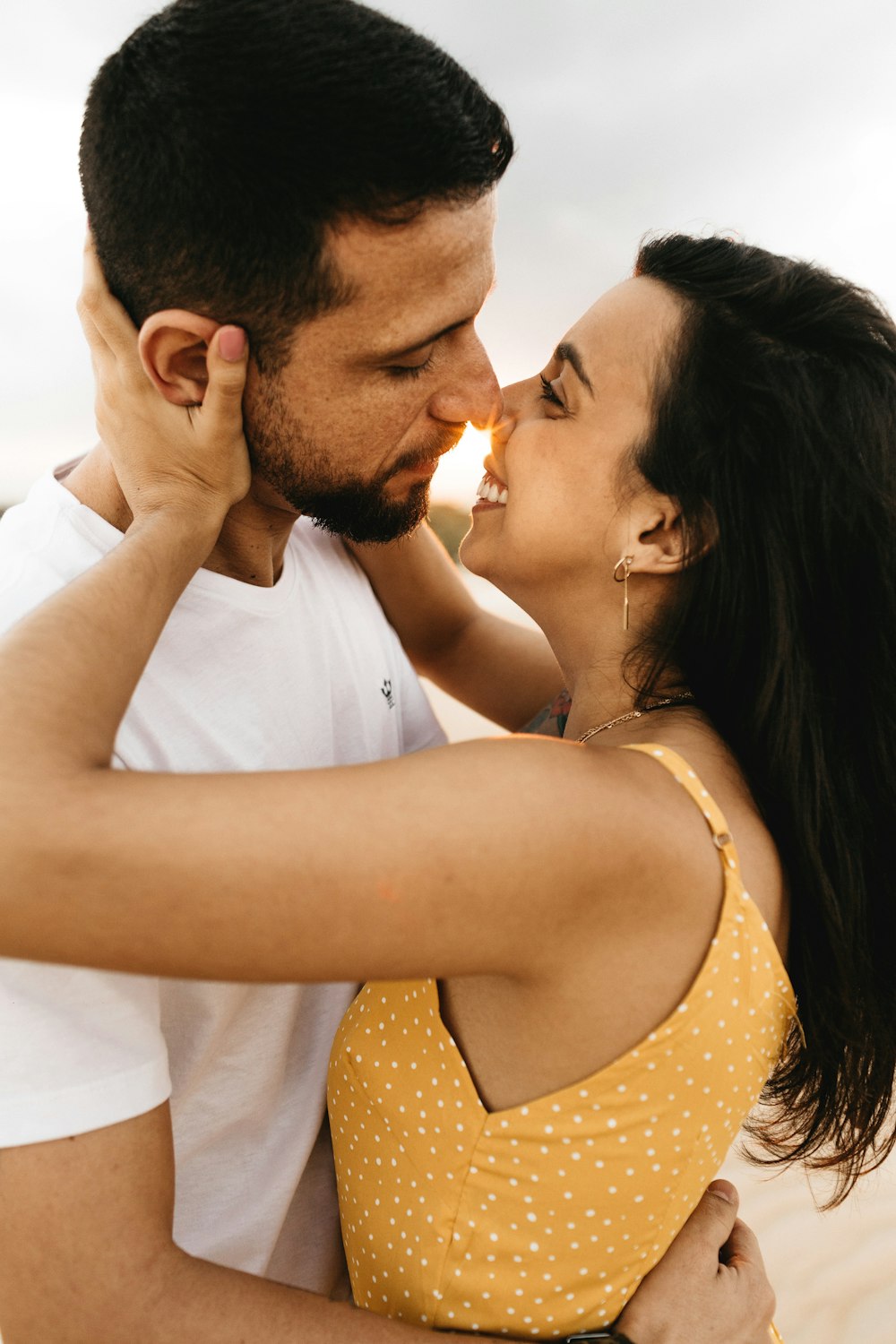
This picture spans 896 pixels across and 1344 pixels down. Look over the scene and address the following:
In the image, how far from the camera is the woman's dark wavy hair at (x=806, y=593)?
1.76 metres

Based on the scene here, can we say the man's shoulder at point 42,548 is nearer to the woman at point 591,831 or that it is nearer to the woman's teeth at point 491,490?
the woman at point 591,831

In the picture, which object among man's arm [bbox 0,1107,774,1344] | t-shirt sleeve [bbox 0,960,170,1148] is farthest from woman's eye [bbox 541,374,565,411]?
man's arm [bbox 0,1107,774,1344]

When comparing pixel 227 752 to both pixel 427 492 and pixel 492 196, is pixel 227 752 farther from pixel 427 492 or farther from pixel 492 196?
pixel 492 196

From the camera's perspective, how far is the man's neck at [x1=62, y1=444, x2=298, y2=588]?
1.91 metres

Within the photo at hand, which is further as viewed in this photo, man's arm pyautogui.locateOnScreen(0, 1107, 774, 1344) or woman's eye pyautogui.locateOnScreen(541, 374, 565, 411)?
woman's eye pyautogui.locateOnScreen(541, 374, 565, 411)

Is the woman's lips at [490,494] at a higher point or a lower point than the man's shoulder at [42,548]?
lower

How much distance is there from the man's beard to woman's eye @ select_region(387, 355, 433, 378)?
0.16 meters

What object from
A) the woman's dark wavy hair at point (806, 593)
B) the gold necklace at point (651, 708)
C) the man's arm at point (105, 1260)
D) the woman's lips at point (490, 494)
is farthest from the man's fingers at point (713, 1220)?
the woman's lips at point (490, 494)

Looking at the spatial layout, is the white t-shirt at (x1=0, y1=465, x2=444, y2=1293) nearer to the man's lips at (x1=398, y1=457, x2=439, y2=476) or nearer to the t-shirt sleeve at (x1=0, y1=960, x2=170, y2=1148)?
the t-shirt sleeve at (x1=0, y1=960, x2=170, y2=1148)

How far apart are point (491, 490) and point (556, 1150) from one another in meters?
1.39

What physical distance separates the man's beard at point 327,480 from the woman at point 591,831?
150mm

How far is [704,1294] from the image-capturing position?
172 cm

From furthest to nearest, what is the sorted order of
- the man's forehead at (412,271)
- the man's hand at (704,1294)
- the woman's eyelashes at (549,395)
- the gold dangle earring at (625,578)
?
the woman's eyelashes at (549,395) → the gold dangle earring at (625,578) → the man's forehead at (412,271) → the man's hand at (704,1294)

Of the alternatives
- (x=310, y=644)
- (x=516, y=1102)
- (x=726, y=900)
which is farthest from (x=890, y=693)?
(x=310, y=644)
